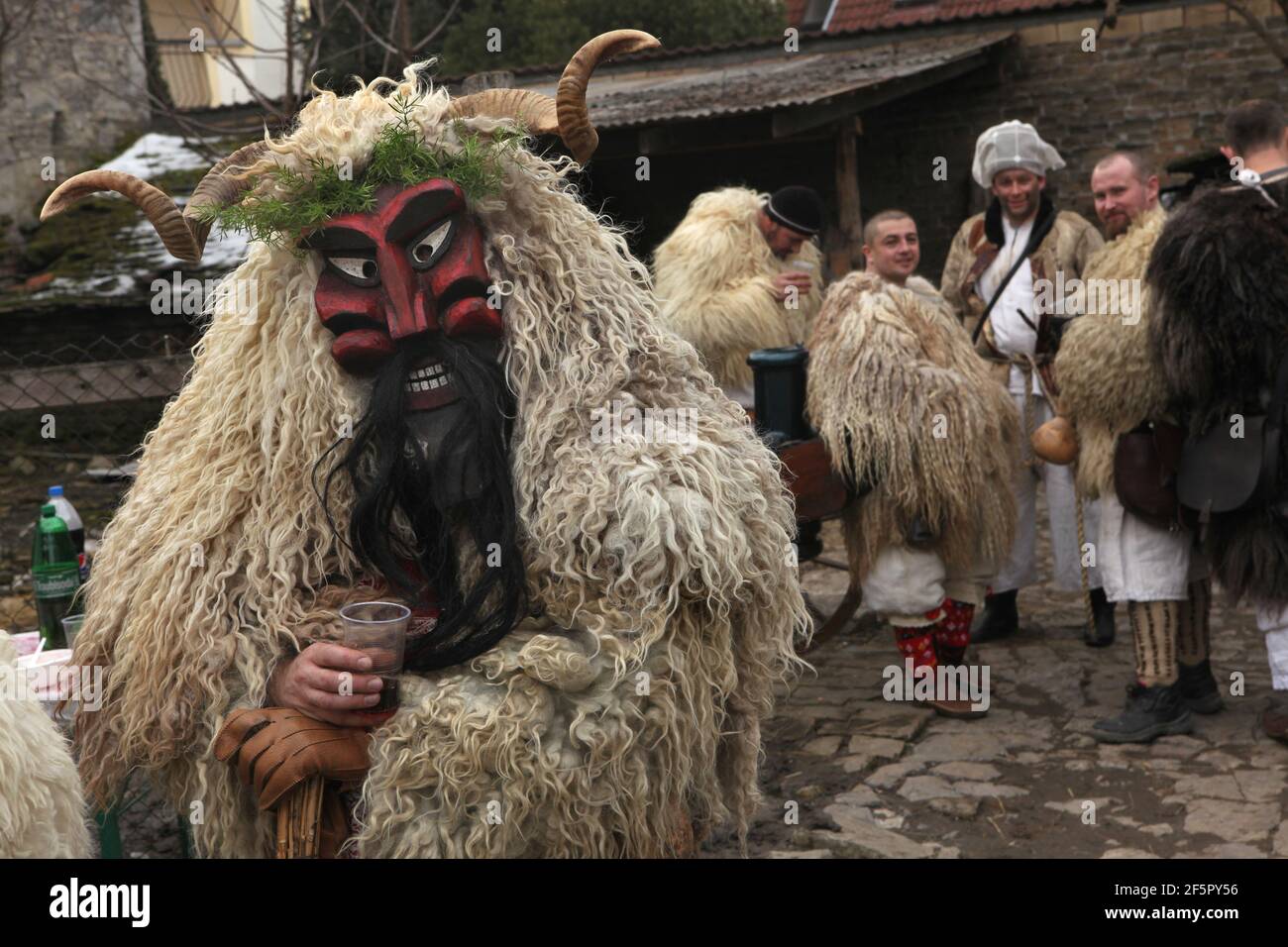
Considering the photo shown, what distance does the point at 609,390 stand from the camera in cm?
259

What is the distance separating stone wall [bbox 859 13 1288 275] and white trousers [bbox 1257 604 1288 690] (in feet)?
24.2

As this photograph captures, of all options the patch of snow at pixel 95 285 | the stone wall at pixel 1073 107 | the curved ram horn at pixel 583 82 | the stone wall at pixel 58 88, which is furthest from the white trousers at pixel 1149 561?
the stone wall at pixel 58 88

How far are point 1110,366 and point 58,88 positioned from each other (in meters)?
9.66

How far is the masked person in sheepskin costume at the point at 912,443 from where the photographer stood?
4527 mm

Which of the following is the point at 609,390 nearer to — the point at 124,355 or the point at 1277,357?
the point at 1277,357

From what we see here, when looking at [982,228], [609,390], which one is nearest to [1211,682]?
[982,228]

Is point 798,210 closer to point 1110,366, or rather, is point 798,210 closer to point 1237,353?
point 1110,366

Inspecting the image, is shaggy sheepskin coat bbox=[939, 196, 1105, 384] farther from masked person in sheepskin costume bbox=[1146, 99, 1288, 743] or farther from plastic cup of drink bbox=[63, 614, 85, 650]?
plastic cup of drink bbox=[63, 614, 85, 650]

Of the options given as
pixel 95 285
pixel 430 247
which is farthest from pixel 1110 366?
pixel 95 285

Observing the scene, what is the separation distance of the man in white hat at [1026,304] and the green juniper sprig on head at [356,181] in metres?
3.24

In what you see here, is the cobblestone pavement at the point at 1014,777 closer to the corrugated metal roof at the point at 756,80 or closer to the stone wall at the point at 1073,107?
the corrugated metal roof at the point at 756,80

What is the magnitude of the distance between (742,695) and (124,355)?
7890 millimetres

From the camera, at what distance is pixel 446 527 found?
254cm
